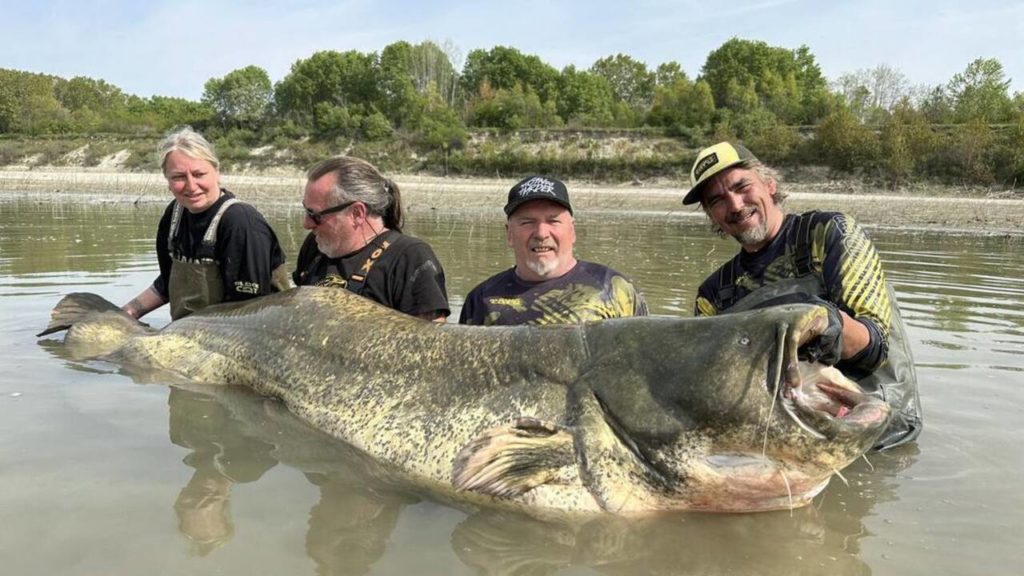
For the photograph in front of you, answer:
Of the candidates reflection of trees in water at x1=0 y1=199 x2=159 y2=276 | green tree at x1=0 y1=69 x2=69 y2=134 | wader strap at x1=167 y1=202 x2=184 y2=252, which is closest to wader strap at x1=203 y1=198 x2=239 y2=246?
wader strap at x1=167 y1=202 x2=184 y2=252

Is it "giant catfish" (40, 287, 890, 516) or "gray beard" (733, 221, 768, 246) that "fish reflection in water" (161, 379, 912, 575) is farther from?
"gray beard" (733, 221, 768, 246)

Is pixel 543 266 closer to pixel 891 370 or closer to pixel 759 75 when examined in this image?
pixel 891 370

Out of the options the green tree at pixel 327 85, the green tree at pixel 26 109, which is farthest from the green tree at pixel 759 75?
the green tree at pixel 26 109

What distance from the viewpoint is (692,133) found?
53719 millimetres

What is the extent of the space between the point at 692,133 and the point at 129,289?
49942 millimetres

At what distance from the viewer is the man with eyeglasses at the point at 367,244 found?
448 cm

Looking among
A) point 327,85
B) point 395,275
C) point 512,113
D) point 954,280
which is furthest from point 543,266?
point 327,85

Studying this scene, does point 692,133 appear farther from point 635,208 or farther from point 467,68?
point 467,68

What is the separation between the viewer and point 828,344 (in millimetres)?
2705

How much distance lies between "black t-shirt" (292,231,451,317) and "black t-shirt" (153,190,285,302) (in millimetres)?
847

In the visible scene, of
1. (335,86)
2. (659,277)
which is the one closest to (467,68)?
(335,86)

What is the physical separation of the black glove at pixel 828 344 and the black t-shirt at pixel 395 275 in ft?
7.83

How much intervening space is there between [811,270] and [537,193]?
4.89ft

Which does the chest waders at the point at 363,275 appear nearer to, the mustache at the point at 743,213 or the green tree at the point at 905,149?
the mustache at the point at 743,213
